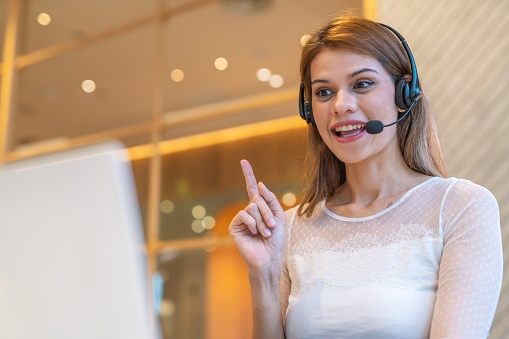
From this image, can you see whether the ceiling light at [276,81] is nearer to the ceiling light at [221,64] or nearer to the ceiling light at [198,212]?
the ceiling light at [221,64]

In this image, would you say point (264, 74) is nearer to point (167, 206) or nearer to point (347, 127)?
point (167, 206)

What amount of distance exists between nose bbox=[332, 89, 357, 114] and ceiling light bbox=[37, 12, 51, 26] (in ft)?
11.3

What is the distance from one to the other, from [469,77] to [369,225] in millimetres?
987

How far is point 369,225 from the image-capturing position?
1497mm

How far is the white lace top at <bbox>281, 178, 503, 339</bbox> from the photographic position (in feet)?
4.14

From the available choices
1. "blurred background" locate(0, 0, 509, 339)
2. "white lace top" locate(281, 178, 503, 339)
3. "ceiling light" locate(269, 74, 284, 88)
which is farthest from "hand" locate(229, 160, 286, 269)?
"ceiling light" locate(269, 74, 284, 88)

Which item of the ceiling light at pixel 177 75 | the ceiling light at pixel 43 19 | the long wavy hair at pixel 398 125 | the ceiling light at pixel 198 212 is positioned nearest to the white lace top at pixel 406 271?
the long wavy hair at pixel 398 125

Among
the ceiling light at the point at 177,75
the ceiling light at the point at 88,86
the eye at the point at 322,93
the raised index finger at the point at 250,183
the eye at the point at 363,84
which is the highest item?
the ceiling light at the point at 88,86

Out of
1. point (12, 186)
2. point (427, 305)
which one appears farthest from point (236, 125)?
point (12, 186)

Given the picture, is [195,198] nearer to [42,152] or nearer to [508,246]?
[42,152]

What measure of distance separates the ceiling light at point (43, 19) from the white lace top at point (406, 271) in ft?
11.3

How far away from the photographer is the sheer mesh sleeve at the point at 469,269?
1.24 metres

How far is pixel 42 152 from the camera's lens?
437 cm

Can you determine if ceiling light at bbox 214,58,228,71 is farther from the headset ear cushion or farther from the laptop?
the laptop
